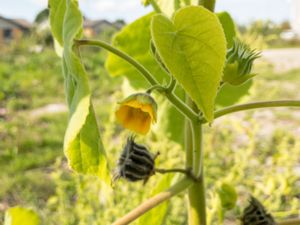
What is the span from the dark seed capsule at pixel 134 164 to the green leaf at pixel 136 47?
0.60 ft

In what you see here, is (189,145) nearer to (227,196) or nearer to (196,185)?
(196,185)

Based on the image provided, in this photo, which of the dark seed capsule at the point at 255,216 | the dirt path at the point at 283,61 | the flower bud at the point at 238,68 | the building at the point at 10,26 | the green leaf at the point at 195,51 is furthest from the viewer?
the building at the point at 10,26

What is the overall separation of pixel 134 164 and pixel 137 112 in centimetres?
8

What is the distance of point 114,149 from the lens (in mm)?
2008

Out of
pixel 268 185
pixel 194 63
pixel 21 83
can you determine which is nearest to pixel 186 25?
pixel 194 63

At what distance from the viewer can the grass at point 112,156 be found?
170 cm

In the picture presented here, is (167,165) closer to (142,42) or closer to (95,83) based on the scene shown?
(142,42)

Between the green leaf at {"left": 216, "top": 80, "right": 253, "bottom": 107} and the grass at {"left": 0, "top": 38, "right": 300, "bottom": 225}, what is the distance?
1.1 inches

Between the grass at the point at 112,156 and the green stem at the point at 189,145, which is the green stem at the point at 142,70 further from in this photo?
the grass at the point at 112,156

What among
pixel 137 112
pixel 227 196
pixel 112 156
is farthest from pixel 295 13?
pixel 112 156

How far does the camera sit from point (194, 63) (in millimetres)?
456

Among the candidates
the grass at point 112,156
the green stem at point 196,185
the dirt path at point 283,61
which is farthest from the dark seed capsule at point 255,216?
the dirt path at point 283,61

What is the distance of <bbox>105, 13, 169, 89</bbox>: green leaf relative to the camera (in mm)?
770

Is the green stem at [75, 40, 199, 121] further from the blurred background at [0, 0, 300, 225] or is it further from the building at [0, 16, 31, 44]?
the building at [0, 16, 31, 44]
